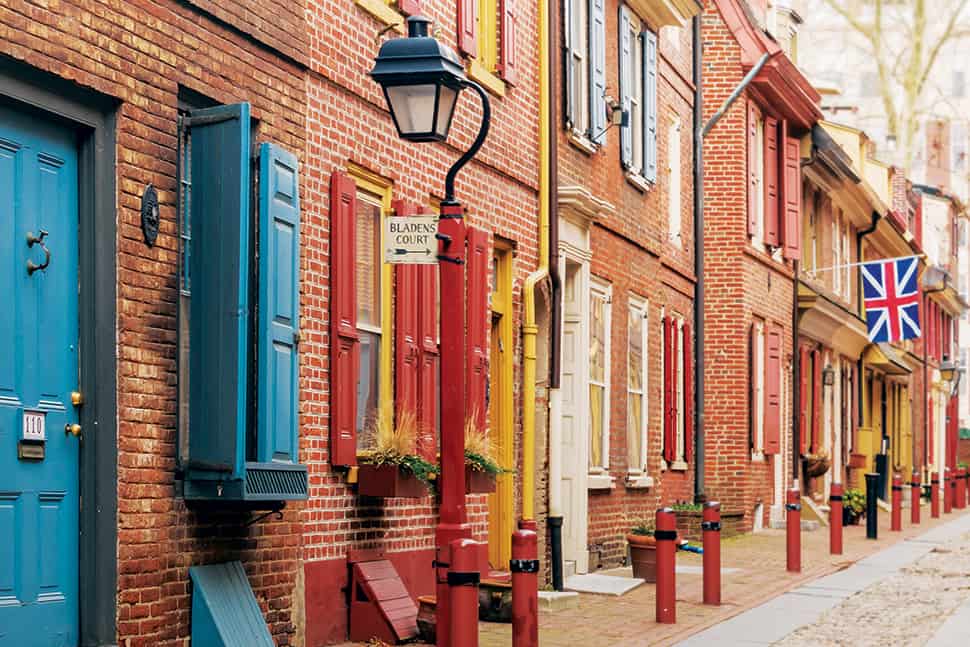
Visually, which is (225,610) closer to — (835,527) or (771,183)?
(835,527)

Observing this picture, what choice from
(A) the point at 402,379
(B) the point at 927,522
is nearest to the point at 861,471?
(B) the point at 927,522

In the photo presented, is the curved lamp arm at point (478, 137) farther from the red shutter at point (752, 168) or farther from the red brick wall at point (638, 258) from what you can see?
the red shutter at point (752, 168)

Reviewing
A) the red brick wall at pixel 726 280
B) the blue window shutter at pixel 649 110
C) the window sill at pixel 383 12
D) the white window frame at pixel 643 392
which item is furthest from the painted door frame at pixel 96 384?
the red brick wall at pixel 726 280

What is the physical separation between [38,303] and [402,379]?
14.2 ft

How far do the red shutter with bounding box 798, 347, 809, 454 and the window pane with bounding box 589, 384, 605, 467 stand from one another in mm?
11797

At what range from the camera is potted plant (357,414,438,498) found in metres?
11.3

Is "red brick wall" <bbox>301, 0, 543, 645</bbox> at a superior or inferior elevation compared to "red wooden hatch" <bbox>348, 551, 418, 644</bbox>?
superior

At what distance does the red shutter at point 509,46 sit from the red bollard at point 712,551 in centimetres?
380

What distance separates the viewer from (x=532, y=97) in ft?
50.4

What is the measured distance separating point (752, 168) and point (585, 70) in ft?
31.7

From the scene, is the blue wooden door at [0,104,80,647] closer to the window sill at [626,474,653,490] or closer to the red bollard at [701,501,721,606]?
the red bollard at [701,501,721,606]

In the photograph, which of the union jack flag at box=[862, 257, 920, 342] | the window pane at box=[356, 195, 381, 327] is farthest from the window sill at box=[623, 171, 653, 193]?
the union jack flag at box=[862, 257, 920, 342]

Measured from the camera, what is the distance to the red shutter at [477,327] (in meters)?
13.2

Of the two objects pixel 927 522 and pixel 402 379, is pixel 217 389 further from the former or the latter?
Result: pixel 927 522
